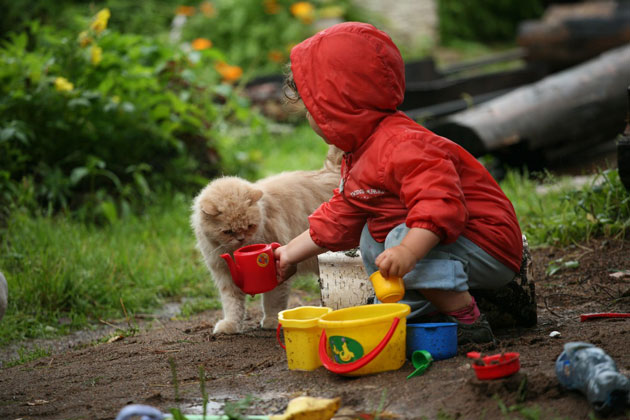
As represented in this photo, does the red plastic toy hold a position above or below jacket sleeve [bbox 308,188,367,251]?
below

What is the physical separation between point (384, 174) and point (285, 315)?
0.76 metres

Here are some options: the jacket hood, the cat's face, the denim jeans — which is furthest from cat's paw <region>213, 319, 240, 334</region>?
the jacket hood

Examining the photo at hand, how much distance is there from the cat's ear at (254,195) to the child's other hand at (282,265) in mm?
629

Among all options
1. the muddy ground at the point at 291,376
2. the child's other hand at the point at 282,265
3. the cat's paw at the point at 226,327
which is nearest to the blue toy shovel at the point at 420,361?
the muddy ground at the point at 291,376

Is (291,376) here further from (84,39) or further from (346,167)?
(84,39)

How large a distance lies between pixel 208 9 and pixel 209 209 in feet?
33.5

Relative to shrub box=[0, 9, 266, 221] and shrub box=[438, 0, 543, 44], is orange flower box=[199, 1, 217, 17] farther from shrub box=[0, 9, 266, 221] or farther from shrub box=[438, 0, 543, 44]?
shrub box=[0, 9, 266, 221]

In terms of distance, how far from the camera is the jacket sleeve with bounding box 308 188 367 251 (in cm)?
326

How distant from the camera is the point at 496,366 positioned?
94.2 inches

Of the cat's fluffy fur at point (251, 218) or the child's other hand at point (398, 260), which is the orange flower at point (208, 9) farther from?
the child's other hand at point (398, 260)

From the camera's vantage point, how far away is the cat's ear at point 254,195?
159 inches

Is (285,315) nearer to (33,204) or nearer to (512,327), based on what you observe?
(512,327)

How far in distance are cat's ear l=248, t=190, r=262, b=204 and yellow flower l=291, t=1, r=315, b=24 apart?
8819 millimetres

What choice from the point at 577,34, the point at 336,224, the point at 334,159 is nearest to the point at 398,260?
the point at 336,224
